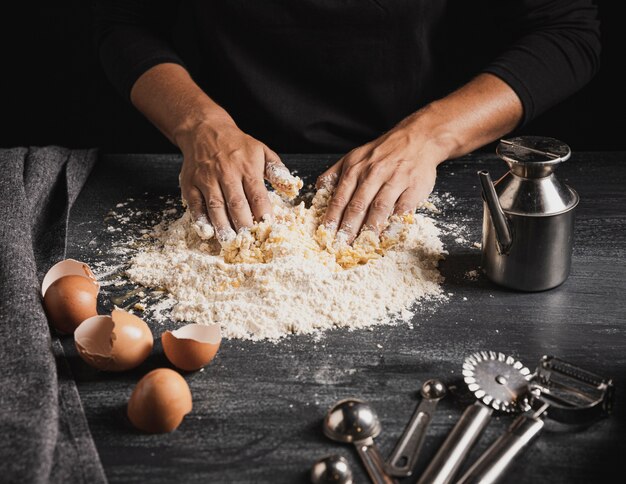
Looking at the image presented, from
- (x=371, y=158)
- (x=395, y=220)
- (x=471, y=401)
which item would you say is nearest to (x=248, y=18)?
(x=371, y=158)

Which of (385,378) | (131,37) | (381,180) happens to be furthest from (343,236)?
(131,37)

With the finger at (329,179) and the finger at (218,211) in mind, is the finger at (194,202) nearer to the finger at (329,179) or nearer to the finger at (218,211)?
the finger at (218,211)

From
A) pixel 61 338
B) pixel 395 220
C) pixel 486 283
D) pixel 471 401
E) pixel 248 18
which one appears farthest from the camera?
pixel 248 18

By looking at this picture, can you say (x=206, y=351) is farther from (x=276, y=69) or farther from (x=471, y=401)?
(x=276, y=69)

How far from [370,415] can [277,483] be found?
15 centimetres

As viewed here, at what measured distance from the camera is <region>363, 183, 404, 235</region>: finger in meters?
1.40

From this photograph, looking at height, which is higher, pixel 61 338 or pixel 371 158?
pixel 371 158

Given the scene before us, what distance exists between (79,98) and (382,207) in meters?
1.65

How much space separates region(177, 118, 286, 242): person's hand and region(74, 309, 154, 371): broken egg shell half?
1.06 ft

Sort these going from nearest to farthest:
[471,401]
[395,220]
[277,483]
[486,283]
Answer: [277,483] → [471,401] → [486,283] → [395,220]

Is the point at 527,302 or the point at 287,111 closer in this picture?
the point at 527,302

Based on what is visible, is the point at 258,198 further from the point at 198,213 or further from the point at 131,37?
the point at 131,37

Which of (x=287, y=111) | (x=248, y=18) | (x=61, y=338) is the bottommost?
(x=61, y=338)

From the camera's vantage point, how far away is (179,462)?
3.00 feet
